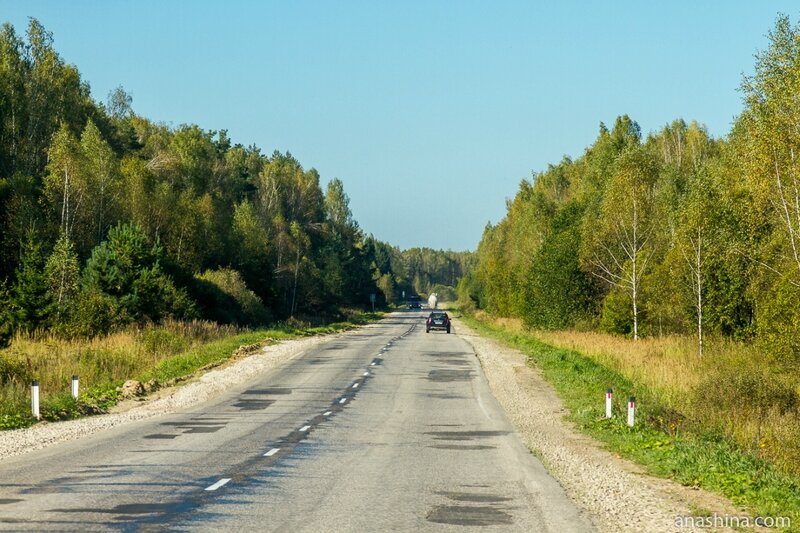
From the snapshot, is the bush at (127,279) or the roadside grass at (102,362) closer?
the roadside grass at (102,362)

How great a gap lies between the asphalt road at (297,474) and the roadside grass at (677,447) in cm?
215

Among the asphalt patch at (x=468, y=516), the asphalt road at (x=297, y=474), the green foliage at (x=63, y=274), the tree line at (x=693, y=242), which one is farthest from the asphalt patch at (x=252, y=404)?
the green foliage at (x=63, y=274)

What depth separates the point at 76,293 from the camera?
167 feet

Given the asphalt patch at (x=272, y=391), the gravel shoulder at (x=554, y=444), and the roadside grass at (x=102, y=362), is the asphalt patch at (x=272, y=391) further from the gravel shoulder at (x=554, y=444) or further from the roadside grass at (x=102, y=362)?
the roadside grass at (x=102, y=362)

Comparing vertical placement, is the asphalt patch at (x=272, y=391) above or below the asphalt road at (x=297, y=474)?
below

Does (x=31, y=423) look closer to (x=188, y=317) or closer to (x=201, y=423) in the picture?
(x=201, y=423)

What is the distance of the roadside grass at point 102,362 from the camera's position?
77.4 ft

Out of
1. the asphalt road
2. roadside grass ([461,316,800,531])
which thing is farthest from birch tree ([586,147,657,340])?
the asphalt road

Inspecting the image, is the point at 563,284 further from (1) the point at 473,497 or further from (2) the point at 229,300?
(1) the point at 473,497

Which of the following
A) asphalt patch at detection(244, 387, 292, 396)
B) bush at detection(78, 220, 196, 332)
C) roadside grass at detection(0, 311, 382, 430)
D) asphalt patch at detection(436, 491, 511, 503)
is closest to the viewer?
asphalt patch at detection(436, 491, 511, 503)

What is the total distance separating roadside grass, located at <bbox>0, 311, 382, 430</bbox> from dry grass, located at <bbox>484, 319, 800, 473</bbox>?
15.6 m

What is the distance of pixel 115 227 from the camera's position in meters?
62.4

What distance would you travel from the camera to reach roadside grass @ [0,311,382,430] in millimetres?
23578

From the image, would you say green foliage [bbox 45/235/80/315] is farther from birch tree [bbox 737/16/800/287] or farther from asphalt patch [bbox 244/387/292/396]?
birch tree [bbox 737/16/800/287]
